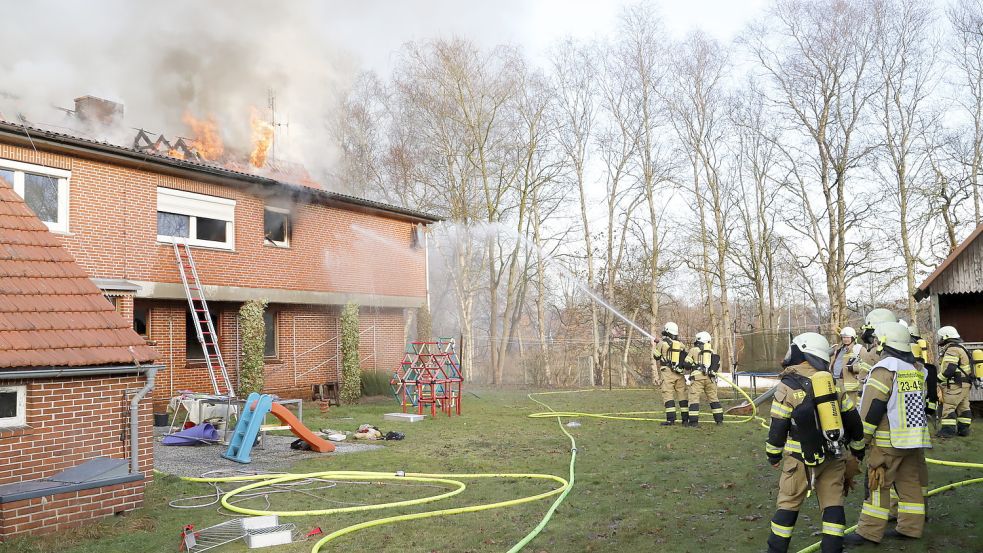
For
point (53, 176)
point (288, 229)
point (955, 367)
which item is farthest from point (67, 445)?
point (955, 367)

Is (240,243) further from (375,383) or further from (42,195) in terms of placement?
(375,383)

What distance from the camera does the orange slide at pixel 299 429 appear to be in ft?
35.7

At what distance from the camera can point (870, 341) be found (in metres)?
10.5

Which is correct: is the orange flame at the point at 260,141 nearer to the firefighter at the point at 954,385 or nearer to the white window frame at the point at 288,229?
the white window frame at the point at 288,229

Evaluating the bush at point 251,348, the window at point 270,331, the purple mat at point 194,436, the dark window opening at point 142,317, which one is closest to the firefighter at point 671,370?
the purple mat at point 194,436

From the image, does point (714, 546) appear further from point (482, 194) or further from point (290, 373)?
point (482, 194)

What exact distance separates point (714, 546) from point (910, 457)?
1.79 meters

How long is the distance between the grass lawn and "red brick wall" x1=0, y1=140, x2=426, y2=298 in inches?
293

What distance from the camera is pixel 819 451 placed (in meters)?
5.23

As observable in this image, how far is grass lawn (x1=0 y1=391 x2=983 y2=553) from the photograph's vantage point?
6.35 m

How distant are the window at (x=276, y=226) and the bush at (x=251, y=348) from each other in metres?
2.20

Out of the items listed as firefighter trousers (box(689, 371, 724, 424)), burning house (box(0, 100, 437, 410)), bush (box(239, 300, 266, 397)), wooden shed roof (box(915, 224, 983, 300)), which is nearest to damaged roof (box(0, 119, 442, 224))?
burning house (box(0, 100, 437, 410))

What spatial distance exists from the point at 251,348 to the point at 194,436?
5.58m

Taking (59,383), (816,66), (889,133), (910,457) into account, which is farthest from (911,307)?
(59,383)
